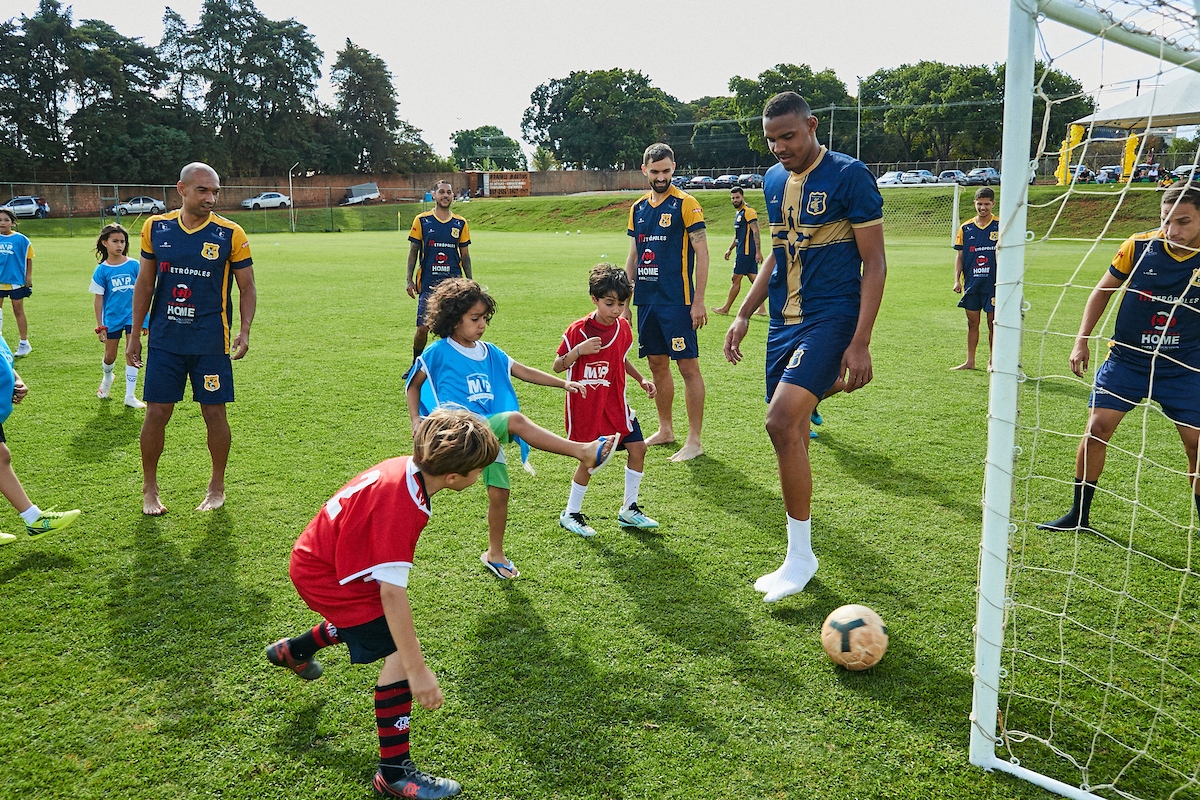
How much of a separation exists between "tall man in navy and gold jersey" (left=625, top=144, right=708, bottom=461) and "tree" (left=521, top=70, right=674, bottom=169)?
7890 cm

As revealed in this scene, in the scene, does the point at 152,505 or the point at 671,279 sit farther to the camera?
the point at 671,279

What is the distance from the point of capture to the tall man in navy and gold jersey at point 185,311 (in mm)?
5004

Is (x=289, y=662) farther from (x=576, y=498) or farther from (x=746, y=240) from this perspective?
(x=746, y=240)

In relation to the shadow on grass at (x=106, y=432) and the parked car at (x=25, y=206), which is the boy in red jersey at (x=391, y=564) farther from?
the parked car at (x=25, y=206)

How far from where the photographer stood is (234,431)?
6945mm

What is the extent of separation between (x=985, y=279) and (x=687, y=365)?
16.3 feet

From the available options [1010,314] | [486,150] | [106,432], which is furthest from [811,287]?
[486,150]

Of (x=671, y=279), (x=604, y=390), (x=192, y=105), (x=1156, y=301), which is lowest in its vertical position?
(x=604, y=390)

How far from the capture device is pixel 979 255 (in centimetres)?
955

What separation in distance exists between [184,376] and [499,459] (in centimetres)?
253

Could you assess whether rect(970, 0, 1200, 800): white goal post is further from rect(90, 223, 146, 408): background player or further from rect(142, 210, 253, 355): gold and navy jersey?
rect(90, 223, 146, 408): background player

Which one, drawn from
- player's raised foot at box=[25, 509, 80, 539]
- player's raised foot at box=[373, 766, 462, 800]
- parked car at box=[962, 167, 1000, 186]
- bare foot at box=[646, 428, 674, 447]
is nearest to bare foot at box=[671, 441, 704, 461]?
Result: bare foot at box=[646, 428, 674, 447]

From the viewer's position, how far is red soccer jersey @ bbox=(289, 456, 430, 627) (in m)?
2.52

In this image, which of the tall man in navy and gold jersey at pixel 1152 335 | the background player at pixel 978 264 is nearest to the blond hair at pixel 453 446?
the tall man in navy and gold jersey at pixel 1152 335
